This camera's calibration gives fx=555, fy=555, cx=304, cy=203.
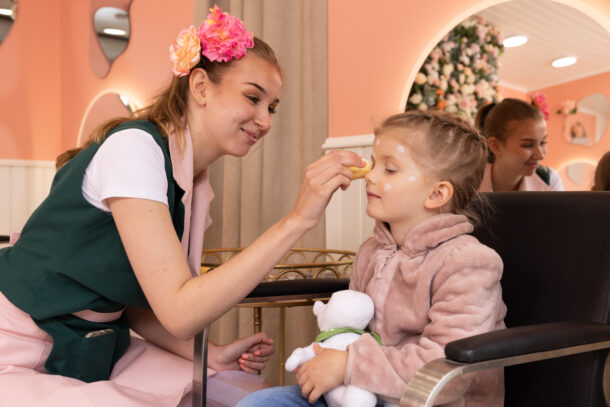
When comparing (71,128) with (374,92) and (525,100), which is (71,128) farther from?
(525,100)

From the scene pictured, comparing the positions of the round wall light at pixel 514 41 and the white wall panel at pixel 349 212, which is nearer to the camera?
the round wall light at pixel 514 41

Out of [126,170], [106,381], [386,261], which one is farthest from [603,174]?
[106,381]

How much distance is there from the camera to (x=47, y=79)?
4.02 meters

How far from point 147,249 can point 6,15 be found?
142 inches

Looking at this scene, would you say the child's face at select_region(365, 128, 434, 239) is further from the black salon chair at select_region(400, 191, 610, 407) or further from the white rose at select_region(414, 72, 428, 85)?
the white rose at select_region(414, 72, 428, 85)

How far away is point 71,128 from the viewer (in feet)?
12.9

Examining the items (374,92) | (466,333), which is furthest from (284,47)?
(466,333)

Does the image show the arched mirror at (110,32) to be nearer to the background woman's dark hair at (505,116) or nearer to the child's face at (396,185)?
the background woman's dark hair at (505,116)

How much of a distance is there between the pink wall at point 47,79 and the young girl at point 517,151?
260cm

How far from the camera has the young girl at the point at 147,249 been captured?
982mm

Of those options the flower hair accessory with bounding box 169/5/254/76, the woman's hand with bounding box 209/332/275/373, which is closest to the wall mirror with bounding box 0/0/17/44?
the flower hair accessory with bounding box 169/5/254/76

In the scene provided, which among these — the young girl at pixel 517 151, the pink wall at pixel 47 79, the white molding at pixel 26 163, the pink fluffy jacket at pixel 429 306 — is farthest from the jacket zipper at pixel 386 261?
the white molding at pixel 26 163

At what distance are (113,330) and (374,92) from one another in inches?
48.9

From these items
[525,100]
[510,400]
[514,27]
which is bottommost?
[510,400]
